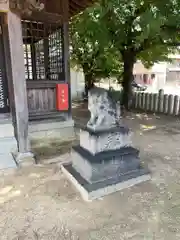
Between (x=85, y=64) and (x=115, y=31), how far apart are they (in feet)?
12.4

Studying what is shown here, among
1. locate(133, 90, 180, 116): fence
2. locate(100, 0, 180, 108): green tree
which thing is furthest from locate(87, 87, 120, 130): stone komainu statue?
locate(133, 90, 180, 116): fence

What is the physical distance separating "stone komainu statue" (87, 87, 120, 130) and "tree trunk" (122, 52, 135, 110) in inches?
212

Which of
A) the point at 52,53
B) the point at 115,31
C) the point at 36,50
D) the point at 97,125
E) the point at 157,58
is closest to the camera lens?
the point at 97,125

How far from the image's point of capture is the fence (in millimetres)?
7422

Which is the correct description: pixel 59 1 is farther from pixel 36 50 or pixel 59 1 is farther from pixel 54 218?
pixel 54 218

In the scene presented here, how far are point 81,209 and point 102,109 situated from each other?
1243 millimetres

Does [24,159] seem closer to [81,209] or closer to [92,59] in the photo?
[81,209]

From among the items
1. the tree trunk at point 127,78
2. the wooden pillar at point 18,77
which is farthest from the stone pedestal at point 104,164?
the tree trunk at point 127,78

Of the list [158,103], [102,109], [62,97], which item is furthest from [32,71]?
[158,103]

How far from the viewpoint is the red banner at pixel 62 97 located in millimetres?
4782

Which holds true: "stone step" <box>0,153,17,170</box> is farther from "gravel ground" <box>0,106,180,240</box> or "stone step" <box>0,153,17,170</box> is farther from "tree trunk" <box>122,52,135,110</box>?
"tree trunk" <box>122,52,135,110</box>

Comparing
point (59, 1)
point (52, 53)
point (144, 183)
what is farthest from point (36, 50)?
point (144, 183)

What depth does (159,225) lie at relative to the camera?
2133 mm

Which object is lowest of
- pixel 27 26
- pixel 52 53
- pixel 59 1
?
pixel 52 53
